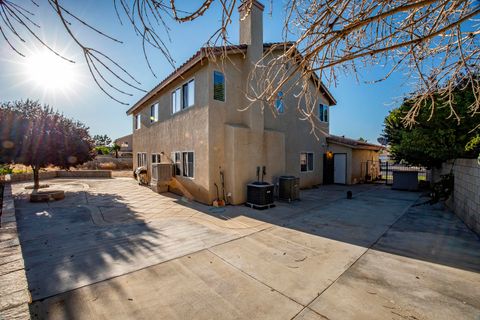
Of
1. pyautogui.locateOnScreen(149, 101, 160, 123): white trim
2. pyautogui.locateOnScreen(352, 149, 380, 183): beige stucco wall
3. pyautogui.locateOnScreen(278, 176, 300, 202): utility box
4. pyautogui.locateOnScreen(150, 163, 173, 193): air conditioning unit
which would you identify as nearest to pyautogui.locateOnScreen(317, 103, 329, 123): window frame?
pyautogui.locateOnScreen(352, 149, 380, 183): beige stucco wall

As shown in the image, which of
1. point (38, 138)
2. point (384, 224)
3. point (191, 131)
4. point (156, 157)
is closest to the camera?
point (384, 224)

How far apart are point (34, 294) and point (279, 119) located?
11170mm

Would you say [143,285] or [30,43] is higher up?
[30,43]

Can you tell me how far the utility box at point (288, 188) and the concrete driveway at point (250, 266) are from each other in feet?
7.06

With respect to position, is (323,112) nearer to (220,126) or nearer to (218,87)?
(218,87)

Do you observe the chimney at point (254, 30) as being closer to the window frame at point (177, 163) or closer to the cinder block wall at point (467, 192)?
the window frame at point (177, 163)

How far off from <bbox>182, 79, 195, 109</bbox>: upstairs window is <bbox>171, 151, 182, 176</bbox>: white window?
93.5 inches

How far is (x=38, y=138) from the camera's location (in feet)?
35.0

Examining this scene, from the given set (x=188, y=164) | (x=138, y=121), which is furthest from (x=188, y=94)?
(x=138, y=121)

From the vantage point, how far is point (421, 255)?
436 centimetres

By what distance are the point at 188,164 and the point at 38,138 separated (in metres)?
7.64

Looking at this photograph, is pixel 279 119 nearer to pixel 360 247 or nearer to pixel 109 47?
pixel 360 247

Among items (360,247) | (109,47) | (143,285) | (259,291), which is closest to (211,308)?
(259,291)

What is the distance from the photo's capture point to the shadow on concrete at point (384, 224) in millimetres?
4551
